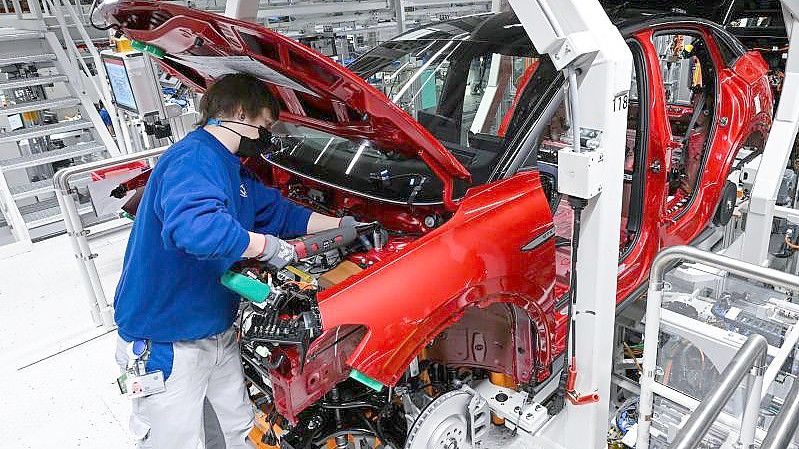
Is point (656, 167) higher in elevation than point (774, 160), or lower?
higher

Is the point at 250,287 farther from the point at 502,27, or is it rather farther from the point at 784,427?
the point at 502,27

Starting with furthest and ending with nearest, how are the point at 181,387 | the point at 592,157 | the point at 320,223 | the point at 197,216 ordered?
the point at 320,223
the point at 181,387
the point at 592,157
the point at 197,216

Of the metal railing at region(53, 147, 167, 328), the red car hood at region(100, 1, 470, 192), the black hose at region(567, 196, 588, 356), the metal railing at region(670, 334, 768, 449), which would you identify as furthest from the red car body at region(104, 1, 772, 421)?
the metal railing at region(53, 147, 167, 328)

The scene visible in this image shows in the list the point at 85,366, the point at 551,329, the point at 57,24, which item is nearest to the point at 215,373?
the point at 551,329

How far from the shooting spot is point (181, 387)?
2152mm

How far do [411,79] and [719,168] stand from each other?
1.97 metres

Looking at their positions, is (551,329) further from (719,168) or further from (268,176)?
(719,168)

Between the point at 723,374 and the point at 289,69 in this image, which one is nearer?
the point at 723,374

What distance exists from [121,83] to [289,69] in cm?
349

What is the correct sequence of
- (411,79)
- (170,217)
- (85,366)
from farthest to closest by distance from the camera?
(85,366), (411,79), (170,217)

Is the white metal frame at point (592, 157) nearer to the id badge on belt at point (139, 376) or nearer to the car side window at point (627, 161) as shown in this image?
the car side window at point (627, 161)

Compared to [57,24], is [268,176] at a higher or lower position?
lower

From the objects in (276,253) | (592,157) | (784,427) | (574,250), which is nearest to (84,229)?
(276,253)

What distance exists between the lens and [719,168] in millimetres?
3361
